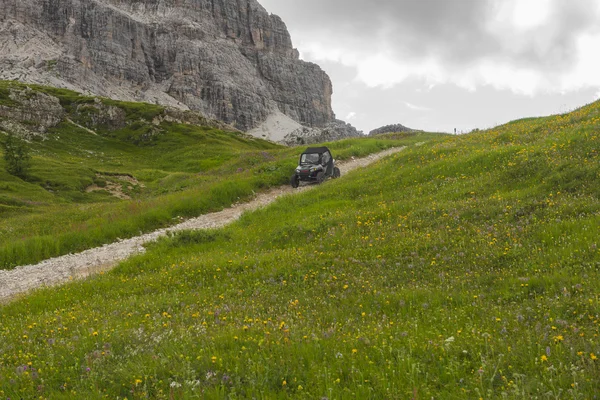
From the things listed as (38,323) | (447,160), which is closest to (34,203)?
(38,323)

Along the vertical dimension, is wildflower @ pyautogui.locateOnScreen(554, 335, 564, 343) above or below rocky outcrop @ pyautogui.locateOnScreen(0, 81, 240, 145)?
below

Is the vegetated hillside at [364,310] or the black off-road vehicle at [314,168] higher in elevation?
the black off-road vehicle at [314,168]

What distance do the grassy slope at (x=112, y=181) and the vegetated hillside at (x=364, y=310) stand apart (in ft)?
24.6

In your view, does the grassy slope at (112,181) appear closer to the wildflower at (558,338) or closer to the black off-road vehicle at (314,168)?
the black off-road vehicle at (314,168)

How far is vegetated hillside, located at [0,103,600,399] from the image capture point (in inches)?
189

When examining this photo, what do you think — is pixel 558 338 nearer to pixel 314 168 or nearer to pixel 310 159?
pixel 314 168

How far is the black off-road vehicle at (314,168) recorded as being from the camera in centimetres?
3148

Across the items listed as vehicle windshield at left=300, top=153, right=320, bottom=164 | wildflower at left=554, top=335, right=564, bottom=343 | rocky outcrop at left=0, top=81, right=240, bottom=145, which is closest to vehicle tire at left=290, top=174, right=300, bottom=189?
vehicle windshield at left=300, top=153, right=320, bottom=164

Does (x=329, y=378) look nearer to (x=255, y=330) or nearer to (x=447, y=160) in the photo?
(x=255, y=330)

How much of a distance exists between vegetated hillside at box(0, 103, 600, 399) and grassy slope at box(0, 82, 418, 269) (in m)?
7.49

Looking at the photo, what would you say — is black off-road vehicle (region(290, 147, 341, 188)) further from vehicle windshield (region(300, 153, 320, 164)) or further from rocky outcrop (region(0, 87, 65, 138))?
rocky outcrop (region(0, 87, 65, 138))

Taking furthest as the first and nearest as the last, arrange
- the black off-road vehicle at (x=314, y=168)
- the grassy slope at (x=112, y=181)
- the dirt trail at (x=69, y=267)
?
the black off-road vehicle at (x=314, y=168) < the grassy slope at (x=112, y=181) < the dirt trail at (x=69, y=267)

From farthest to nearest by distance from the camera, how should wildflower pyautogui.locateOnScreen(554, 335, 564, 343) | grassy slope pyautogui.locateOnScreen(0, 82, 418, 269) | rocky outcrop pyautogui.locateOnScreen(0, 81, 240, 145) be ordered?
rocky outcrop pyautogui.locateOnScreen(0, 81, 240, 145) < grassy slope pyautogui.locateOnScreen(0, 82, 418, 269) < wildflower pyautogui.locateOnScreen(554, 335, 564, 343)

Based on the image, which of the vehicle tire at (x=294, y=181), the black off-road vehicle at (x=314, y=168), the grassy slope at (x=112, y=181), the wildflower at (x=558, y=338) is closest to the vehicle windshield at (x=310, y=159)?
the black off-road vehicle at (x=314, y=168)
